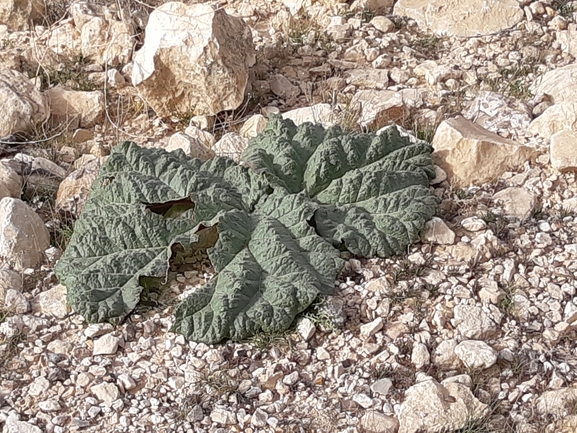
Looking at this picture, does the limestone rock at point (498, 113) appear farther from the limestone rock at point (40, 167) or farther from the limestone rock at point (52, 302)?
the limestone rock at point (52, 302)

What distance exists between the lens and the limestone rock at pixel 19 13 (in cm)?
561

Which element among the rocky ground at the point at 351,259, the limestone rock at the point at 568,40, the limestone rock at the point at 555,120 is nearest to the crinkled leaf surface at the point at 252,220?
the rocky ground at the point at 351,259

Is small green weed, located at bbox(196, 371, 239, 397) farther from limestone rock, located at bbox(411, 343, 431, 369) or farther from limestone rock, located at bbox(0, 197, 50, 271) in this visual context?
limestone rock, located at bbox(0, 197, 50, 271)

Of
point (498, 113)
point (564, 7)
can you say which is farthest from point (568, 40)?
point (498, 113)

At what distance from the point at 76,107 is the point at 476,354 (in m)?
2.77

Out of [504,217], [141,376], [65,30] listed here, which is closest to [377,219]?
[504,217]

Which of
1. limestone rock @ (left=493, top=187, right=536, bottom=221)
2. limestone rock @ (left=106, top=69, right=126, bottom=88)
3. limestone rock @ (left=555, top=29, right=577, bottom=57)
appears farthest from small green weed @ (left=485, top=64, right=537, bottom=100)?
limestone rock @ (left=106, top=69, right=126, bottom=88)

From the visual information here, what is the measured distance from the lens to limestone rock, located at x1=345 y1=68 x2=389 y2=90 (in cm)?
507

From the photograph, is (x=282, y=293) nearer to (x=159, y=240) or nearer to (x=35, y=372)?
(x=159, y=240)

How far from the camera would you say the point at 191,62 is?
15.4 feet

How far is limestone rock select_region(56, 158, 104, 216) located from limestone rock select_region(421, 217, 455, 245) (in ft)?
5.43

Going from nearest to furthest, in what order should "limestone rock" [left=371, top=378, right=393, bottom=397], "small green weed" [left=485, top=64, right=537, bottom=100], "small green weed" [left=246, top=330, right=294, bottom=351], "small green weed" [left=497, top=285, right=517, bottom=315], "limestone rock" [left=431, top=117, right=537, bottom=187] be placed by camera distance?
1. "limestone rock" [left=371, top=378, right=393, bottom=397]
2. "small green weed" [left=246, top=330, right=294, bottom=351]
3. "small green weed" [left=497, top=285, right=517, bottom=315]
4. "limestone rock" [left=431, top=117, right=537, bottom=187]
5. "small green weed" [left=485, top=64, right=537, bottom=100]

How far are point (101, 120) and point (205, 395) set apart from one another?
2206mm

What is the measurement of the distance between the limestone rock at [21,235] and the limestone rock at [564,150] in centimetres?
241
